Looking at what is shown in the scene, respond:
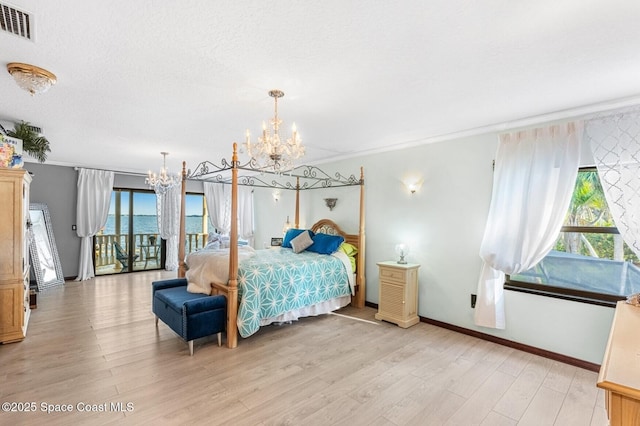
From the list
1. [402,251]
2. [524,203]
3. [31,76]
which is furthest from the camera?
[402,251]

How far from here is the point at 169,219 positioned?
301 inches

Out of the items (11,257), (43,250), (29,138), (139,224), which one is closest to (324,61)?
(29,138)

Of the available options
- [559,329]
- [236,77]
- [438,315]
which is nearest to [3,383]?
[236,77]

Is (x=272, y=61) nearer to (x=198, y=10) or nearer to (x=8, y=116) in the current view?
(x=198, y=10)

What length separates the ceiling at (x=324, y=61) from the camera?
64.7 inches

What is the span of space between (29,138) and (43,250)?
3.61 meters

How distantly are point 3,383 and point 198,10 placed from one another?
3.47m

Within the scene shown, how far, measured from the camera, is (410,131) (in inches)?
156

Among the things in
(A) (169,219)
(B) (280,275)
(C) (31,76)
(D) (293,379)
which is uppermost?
(C) (31,76)

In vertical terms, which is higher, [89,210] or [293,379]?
[89,210]

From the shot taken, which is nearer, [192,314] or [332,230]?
[192,314]

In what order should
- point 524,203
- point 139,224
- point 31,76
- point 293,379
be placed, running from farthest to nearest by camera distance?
point 139,224 → point 524,203 → point 293,379 → point 31,76

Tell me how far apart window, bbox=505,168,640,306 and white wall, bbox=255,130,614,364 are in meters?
0.16

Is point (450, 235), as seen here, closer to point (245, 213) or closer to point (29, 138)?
point (29, 138)
